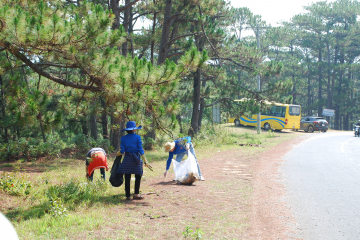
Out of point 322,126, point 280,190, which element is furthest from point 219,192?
point 322,126

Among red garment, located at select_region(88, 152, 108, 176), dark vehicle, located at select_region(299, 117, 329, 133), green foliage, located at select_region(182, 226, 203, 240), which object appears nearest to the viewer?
green foliage, located at select_region(182, 226, 203, 240)

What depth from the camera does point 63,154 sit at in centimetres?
1339

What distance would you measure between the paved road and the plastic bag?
2.38 meters

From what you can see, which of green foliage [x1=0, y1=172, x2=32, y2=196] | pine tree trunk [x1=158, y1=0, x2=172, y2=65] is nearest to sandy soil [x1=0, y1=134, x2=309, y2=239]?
green foliage [x1=0, y1=172, x2=32, y2=196]

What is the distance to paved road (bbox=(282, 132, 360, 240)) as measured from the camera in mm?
4895

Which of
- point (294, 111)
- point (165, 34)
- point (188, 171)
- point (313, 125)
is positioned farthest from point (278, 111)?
point (188, 171)

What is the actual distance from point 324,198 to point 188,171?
3.28 meters

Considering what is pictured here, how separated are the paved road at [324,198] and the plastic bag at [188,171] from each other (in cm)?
238

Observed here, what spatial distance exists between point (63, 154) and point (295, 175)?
931 cm

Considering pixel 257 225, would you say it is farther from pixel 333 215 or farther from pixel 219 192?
pixel 219 192

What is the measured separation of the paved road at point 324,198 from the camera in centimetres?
489

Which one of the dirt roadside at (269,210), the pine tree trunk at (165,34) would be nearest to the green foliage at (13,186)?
the dirt roadside at (269,210)

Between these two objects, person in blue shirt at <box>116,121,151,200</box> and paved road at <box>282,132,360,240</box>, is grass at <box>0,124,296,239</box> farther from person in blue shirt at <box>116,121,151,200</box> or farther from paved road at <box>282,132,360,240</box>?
paved road at <box>282,132,360,240</box>

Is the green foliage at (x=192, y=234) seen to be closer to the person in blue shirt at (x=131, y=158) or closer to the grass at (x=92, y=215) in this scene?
the grass at (x=92, y=215)
